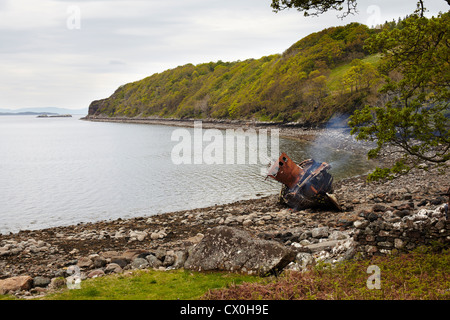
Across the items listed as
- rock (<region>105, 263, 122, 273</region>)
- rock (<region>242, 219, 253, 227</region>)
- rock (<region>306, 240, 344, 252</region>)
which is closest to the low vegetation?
rock (<region>105, 263, 122, 273</region>)

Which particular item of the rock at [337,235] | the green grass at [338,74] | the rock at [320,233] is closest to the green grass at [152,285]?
the rock at [337,235]

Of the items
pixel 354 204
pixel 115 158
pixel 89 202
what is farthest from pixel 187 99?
pixel 354 204

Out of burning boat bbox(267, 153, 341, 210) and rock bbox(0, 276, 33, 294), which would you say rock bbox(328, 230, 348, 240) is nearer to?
burning boat bbox(267, 153, 341, 210)

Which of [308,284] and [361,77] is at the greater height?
[361,77]

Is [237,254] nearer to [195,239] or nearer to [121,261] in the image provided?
[121,261]

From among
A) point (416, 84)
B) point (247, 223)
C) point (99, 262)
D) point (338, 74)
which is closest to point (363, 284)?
point (416, 84)

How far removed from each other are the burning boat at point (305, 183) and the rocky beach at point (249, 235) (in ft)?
2.32

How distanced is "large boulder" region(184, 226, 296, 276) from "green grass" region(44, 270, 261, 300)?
0.31 metres

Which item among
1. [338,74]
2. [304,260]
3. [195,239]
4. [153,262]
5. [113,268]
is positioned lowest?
[195,239]

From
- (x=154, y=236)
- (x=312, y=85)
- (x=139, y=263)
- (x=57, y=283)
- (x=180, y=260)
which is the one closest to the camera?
(x=57, y=283)

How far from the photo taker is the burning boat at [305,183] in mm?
22344

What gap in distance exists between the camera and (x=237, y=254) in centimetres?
1102

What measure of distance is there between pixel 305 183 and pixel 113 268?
46.5 feet

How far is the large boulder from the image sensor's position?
10.6 m
